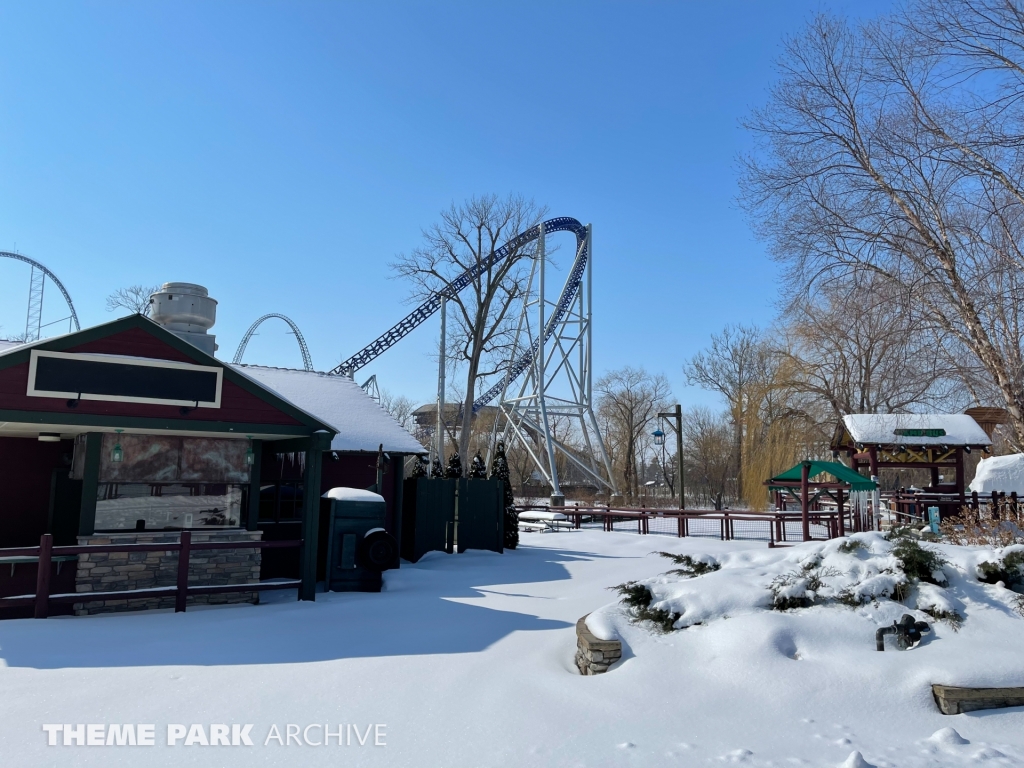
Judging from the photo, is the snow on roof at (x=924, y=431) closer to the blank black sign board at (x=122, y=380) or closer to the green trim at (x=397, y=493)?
the green trim at (x=397, y=493)

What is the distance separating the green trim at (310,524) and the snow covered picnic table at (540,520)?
14024 mm

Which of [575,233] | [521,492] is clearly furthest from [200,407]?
[521,492]

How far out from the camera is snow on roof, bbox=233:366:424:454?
14.1 meters

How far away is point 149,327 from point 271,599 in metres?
4.14

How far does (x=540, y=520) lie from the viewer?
83.0 feet

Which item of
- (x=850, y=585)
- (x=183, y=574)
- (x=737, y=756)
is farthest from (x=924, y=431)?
(x=183, y=574)

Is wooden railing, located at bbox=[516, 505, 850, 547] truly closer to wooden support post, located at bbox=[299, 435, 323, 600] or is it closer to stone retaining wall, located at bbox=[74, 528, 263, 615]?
wooden support post, located at bbox=[299, 435, 323, 600]

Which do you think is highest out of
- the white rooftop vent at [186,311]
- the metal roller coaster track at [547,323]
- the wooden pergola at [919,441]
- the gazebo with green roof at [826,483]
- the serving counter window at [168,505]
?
the metal roller coaster track at [547,323]

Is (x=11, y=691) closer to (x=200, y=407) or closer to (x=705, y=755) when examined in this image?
(x=200, y=407)

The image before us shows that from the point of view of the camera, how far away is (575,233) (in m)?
37.8

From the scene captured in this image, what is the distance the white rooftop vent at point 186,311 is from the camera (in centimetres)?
1308

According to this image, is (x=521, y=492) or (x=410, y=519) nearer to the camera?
(x=410, y=519)

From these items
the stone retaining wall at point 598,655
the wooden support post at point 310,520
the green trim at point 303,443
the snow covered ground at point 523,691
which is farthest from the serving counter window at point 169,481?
the stone retaining wall at point 598,655

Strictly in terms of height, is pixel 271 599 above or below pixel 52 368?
below
